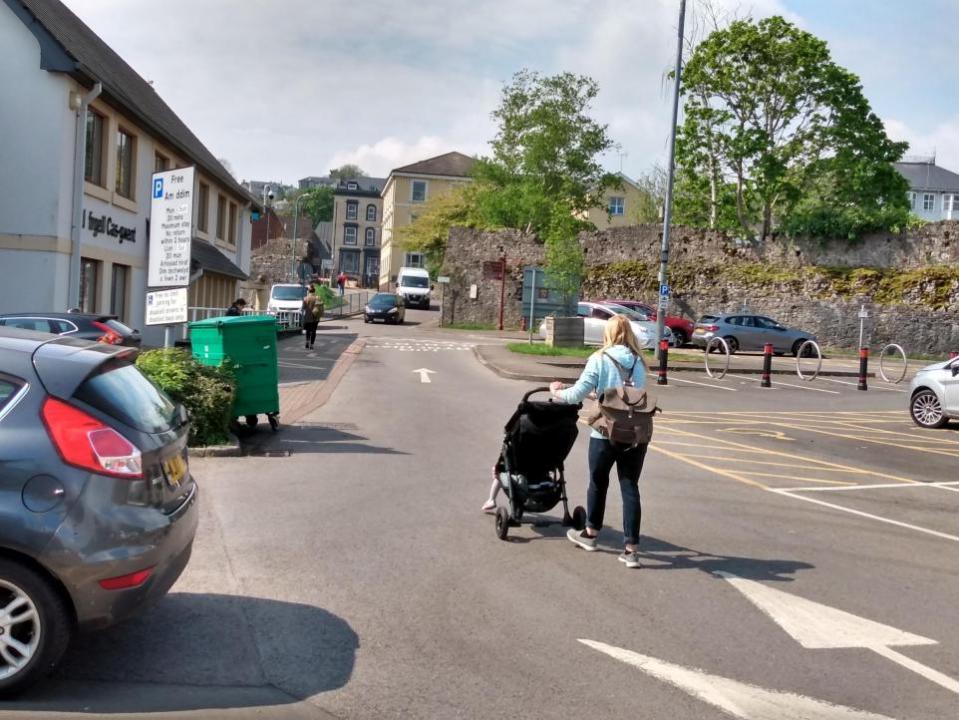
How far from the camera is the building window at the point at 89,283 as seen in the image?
23703 millimetres

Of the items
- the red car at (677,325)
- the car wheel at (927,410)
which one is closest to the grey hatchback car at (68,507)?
the car wheel at (927,410)

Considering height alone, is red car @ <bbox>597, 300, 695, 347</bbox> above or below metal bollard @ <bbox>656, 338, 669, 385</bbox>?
above

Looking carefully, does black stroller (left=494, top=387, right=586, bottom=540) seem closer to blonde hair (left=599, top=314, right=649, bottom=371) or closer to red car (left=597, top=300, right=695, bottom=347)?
blonde hair (left=599, top=314, right=649, bottom=371)

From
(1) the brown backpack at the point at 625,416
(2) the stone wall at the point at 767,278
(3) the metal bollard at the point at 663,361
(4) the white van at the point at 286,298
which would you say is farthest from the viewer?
(4) the white van at the point at 286,298

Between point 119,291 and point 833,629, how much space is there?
2378 cm

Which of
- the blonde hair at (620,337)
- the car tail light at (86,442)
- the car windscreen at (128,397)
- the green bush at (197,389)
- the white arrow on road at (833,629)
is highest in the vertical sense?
the blonde hair at (620,337)

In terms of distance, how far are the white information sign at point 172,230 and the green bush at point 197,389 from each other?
1.00 m

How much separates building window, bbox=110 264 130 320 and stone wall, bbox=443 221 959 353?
2312 cm

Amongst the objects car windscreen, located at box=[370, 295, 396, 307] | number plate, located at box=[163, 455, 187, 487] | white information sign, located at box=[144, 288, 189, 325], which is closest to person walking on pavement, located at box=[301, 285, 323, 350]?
white information sign, located at box=[144, 288, 189, 325]

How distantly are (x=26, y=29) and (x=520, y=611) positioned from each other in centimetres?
2004

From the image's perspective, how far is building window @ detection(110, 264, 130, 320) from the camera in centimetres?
2599

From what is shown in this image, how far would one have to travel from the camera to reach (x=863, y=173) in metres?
43.6

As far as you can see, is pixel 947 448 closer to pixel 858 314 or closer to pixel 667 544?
pixel 667 544

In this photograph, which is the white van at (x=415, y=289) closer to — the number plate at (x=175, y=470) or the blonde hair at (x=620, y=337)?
the blonde hair at (x=620, y=337)
